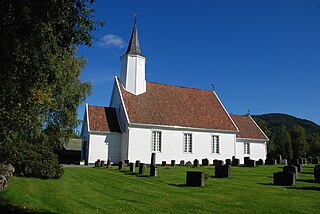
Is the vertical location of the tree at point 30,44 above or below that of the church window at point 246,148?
above

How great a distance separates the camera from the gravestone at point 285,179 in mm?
13711

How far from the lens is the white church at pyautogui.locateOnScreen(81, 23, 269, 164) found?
29.7 metres

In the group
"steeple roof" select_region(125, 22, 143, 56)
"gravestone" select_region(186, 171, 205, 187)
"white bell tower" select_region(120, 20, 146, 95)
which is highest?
"steeple roof" select_region(125, 22, 143, 56)

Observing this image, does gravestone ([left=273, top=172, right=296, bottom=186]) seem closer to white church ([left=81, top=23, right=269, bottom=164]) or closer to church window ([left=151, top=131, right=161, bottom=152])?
white church ([left=81, top=23, right=269, bottom=164])

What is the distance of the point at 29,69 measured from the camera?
9.29 meters

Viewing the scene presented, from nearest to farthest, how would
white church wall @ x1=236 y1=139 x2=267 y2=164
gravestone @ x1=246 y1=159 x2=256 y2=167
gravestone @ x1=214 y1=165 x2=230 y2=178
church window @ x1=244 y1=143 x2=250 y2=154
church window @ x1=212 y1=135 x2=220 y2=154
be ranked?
gravestone @ x1=214 y1=165 x2=230 y2=178 < gravestone @ x1=246 y1=159 x2=256 y2=167 < church window @ x1=212 y1=135 x2=220 y2=154 < white church wall @ x1=236 y1=139 x2=267 y2=164 < church window @ x1=244 y1=143 x2=250 y2=154

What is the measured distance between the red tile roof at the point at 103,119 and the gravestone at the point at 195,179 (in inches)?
687

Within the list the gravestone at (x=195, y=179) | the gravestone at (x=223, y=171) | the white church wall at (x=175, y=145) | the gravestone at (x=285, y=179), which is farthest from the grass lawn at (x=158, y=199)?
the white church wall at (x=175, y=145)

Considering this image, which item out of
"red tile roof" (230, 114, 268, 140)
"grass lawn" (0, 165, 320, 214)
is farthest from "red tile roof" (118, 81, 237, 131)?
"grass lawn" (0, 165, 320, 214)

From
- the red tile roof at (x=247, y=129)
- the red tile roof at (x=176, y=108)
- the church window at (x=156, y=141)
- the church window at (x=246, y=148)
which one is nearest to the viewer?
the church window at (x=156, y=141)

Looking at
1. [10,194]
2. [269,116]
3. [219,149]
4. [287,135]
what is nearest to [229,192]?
[10,194]

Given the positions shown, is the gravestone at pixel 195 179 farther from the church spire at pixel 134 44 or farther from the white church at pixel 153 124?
the church spire at pixel 134 44

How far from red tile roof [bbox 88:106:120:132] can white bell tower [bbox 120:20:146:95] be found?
3.21 meters

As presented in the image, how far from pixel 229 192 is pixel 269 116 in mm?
147170
